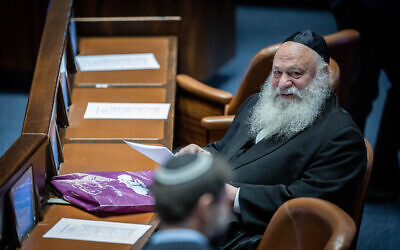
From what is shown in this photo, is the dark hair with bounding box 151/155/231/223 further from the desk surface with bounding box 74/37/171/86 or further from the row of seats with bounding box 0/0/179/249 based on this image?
the desk surface with bounding box 74/37/171/86

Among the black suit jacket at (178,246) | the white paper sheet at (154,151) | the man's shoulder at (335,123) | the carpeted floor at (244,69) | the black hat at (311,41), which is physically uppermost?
the black hat at (311,41)

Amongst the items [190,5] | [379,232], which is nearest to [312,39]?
[379,232]

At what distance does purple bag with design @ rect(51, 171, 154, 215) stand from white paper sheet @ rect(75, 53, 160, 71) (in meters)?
1.25

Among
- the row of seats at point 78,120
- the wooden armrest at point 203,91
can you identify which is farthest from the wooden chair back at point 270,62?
the row of seats at point 78,120

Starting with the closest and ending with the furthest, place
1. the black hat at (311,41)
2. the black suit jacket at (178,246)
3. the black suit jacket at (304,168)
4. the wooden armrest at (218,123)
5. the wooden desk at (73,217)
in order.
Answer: the black suit jacket at (178,246), the wooden desk at (73,217), the black suit jacket at (304,168), the black hat at (311,41), the wooden armrest at (218,123)

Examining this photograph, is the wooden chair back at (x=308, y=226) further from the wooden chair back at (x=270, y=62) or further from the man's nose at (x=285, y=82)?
the wooden chair back at (x=270, y=62)

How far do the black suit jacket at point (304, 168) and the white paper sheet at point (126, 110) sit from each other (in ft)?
2.23

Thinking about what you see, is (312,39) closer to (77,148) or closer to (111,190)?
(111,190)

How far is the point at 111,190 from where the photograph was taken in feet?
6.98

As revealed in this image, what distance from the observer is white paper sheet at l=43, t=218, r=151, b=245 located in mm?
1878

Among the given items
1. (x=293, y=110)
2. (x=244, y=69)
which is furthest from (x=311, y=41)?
(x=244, y=69)

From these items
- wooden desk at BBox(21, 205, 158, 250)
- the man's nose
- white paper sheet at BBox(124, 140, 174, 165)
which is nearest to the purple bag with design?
wooden desk at BBox(21, 205, 158, 250)

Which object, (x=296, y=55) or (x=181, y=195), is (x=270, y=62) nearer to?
(x=296, y=55)

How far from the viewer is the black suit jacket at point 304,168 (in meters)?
2.04
